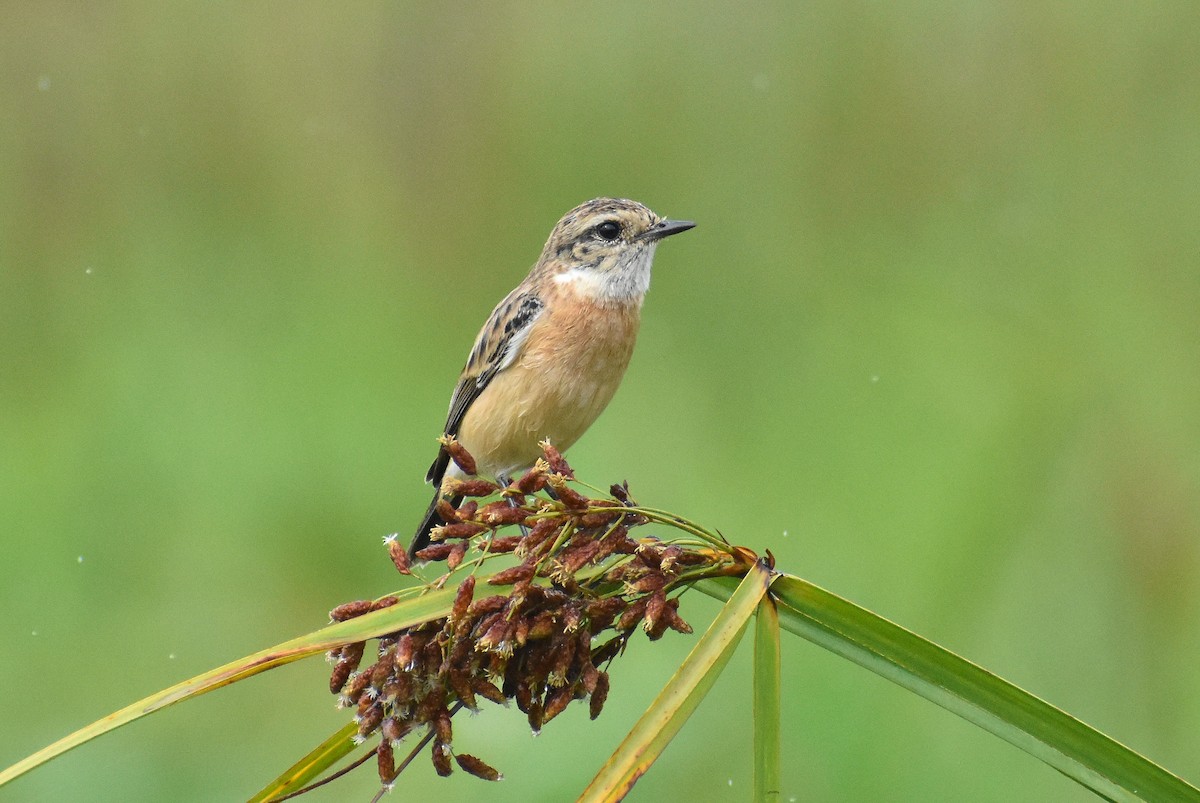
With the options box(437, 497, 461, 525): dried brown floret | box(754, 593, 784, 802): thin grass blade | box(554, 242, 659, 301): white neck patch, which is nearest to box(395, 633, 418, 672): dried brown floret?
box(437, 497, 461, 525): dried brown floret

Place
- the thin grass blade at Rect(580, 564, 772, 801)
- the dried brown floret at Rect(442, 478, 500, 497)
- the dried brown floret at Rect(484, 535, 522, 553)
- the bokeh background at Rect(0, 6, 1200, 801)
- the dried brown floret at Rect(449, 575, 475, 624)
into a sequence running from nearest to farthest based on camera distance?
the thin grass blade at Rect(580, 564, 772, 801) → the dried brown floret at Rect(449, 575, 475, 624) → the dried brown floret at Rect(484, 535, 522, 553) → the dried brown floret at Rect(442, 478, 500, 497) → the bokeh background at Rect(0, 6, 1200, 801)

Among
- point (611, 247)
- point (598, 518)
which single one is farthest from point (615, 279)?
point (598, 518)

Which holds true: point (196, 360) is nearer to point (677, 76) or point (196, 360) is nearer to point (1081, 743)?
point (677, 76)

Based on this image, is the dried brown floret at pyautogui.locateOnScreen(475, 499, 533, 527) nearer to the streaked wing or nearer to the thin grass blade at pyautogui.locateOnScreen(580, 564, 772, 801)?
the thin grass blade at pyautogui.locateOnScreen(580, 564, 772, 801)

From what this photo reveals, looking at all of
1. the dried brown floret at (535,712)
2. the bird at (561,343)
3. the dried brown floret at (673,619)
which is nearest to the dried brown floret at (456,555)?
the dried brown floret at (535,712)

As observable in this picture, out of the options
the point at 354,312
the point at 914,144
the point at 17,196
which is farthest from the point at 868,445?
the point at 17,196
